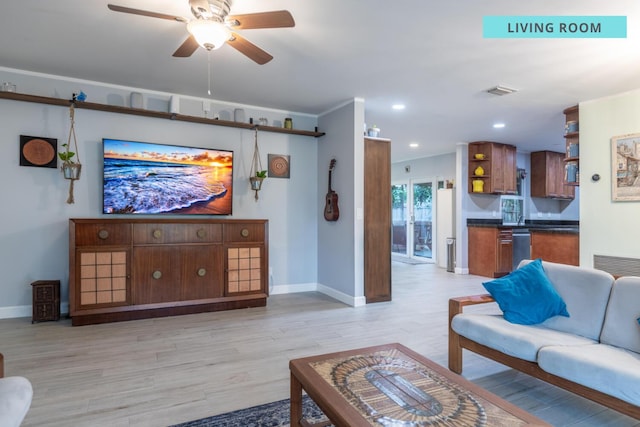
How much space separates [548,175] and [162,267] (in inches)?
315

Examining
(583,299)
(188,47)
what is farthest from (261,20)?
(583,299)

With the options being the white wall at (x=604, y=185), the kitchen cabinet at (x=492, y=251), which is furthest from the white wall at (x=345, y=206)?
the kitchen cabinet at (x=492, y=251)

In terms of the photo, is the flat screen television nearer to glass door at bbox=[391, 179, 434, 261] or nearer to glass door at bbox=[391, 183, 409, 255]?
glass door at bbox=[391, 179, 434, 261]

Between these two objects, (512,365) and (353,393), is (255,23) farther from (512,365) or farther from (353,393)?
(512,365)

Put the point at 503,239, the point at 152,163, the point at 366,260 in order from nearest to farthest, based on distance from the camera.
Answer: the point at 152,163
the point at 366,260
the point at 503,239

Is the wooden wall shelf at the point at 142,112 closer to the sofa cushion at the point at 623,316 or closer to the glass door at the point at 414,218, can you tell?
the sofa cushion at the point at 623,316

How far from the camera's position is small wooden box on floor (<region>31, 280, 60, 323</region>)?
11.8 feet

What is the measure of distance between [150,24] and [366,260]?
3371 mm

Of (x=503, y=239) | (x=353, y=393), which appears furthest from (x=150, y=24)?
(x=503, y=239)

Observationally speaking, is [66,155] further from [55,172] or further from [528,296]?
[528,296]

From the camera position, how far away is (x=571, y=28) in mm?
2682

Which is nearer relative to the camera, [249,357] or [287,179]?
[249,357]

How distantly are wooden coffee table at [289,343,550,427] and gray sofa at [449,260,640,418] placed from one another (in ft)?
2.31

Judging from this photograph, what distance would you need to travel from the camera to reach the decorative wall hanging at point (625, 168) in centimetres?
399
